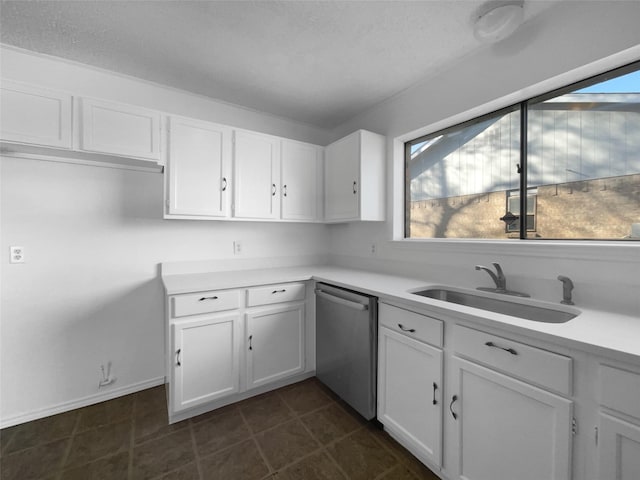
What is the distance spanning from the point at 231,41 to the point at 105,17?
68cm

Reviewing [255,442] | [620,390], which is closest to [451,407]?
[620,390]

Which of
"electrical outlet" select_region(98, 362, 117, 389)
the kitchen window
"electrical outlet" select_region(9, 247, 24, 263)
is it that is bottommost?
"electrical outlet" select_region(98, 362, 117, 389)

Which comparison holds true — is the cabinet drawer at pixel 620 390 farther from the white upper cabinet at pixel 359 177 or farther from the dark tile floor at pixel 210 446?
the white upper cabinet at pixel 359 177

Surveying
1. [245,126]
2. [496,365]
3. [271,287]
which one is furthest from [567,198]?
[245,126]

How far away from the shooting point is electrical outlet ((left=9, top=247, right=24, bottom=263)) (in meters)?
1.78

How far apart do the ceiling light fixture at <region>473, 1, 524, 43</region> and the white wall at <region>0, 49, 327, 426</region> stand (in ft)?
6.90

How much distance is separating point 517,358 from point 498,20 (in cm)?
170

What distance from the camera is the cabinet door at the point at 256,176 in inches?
90.1

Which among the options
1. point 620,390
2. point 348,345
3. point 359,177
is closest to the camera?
point 620,390

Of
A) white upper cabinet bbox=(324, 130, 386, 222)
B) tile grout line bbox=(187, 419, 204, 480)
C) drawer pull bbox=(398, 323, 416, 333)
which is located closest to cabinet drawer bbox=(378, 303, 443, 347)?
drawer pull bbox=(398, 323, 416, 333)

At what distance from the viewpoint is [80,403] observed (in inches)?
78.2

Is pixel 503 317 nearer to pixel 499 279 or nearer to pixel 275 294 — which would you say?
pixel 499 279

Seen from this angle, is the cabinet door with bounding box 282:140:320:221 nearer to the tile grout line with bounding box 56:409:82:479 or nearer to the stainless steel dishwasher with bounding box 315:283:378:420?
the stainless steel dishwasher with bounding box 315:283:378:420

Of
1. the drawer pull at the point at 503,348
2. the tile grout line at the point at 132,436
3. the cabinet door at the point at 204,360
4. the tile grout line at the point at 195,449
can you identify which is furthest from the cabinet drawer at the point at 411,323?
the tile grout line at the point at 132,436
